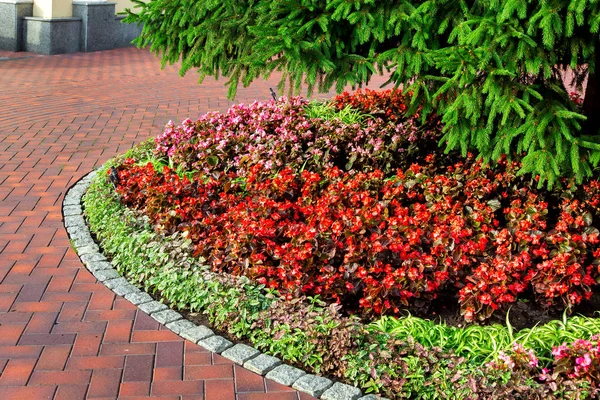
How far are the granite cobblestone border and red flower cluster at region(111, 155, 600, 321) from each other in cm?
43

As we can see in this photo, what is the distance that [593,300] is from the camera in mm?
4613

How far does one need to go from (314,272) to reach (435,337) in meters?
0.79

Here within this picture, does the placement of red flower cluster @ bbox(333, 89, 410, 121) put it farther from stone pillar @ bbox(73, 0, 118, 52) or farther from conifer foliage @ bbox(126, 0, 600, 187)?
stone pillar @ bbox(73, 0, 118, 52)

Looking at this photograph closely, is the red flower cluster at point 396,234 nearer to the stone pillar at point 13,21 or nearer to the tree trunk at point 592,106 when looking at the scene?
the tree trunk at point 592,106

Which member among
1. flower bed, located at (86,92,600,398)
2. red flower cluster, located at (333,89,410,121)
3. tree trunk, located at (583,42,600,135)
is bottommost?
flower bed, located at (86,92,600,398)

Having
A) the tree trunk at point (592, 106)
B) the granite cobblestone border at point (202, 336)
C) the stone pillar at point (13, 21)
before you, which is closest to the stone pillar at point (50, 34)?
the stone pillar at point (13, 21)

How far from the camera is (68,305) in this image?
→ 14.4 ft

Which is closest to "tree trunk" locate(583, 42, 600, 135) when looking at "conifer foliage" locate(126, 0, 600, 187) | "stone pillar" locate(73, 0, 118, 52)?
Result: "conifer foliage" locate(126, 0, 600, 187)

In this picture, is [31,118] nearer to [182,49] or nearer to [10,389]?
[182,49]

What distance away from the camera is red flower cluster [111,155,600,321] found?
14.0ft

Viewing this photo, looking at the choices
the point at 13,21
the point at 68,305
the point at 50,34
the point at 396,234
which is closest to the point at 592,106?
the point at 396,234

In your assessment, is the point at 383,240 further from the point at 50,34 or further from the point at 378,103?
the point at 50,34

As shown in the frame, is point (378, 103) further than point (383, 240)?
Yes

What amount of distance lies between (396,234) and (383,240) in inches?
4.1
